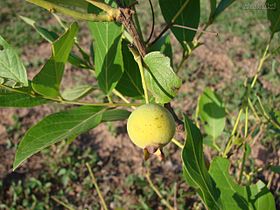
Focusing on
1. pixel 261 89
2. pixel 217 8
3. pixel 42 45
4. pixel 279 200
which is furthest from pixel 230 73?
pixel 217 8

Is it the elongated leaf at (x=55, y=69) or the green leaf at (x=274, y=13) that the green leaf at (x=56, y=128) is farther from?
the green leaf at (x=274, y=13)

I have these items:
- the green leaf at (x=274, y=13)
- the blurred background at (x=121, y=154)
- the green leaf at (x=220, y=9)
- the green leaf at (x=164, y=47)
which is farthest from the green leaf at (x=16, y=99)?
the blurred background at (x=121, y=154)

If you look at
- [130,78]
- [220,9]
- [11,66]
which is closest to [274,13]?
[220,9]

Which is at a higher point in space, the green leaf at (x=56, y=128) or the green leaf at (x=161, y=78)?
the green leaf at (x=161, y=78)

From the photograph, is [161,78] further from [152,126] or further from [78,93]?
[78,93]

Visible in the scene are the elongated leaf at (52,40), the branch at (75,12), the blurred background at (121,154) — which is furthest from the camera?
the blurred background at (121,154)

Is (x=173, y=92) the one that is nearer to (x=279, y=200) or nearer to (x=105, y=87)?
(x=105, y=87)

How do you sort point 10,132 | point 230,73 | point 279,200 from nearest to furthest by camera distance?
point 279,200, point 10,132, point 230,73
